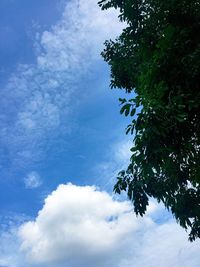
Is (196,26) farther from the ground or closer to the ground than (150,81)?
farther from the ground

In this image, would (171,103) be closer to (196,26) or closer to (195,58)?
(195,58)

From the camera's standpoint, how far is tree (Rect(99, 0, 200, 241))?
8.61m

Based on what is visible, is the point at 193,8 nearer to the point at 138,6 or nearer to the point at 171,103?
the point at 138,6

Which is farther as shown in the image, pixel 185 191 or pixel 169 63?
pixel 185 191

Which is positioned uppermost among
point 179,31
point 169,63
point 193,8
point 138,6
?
point 138,6

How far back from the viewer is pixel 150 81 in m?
9.19

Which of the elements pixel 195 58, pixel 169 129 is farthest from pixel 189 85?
pixel 169 129

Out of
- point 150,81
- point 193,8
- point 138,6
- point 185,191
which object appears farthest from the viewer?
point 185,191

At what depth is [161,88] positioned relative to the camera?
8.33m

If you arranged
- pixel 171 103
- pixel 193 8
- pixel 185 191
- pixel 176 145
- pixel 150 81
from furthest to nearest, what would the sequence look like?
pixel 185 191 < pixel 193 8 < pixel 176 145 < pixel 150 81 < pixel 171 103

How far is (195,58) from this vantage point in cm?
922

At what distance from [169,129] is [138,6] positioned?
5916 millimetres

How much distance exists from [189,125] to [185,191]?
5.77 m

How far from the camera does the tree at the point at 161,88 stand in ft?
28.2
